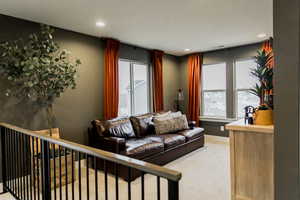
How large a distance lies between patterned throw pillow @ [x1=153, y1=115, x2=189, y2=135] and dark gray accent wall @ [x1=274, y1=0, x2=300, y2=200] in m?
2.91

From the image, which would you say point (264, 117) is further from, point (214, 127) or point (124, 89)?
point (214, 127)

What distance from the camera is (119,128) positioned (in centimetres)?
369

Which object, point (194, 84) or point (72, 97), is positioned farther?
point (194, 84)

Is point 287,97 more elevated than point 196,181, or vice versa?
point 287,97

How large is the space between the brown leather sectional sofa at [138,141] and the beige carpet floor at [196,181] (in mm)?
180

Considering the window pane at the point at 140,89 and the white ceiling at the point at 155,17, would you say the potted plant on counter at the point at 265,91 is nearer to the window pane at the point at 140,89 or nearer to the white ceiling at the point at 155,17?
the white ceiling at the point at 155,17

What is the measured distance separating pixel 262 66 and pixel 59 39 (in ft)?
10.5

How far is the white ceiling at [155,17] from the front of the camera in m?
2.58

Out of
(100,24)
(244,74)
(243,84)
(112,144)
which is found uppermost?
(100,24)

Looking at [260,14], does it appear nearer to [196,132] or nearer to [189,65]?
[196,132]

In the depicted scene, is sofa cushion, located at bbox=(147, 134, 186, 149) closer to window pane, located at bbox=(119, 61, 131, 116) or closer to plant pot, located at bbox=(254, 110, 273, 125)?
window pane, located at bbox=(119, 61, 131, 116)

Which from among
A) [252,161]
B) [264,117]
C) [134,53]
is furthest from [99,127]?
[264,117]

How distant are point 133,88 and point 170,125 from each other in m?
1.37

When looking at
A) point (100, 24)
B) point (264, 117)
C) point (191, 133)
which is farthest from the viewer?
point (191, 133)
